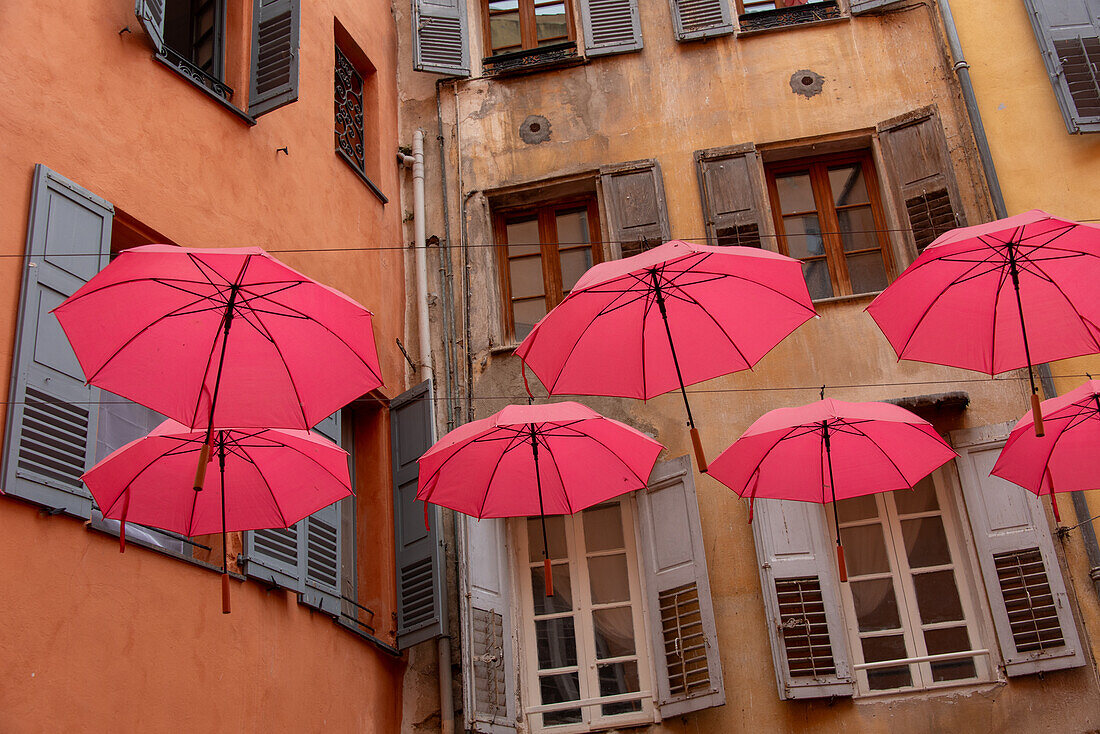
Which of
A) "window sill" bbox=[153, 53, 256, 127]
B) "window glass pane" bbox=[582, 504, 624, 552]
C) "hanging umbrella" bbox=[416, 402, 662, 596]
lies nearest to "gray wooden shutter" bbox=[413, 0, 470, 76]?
"window sill" bbox=[153, 53, 256, 127]

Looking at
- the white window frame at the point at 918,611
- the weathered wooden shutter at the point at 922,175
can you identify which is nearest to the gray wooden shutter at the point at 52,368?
the white window frame at the point at 918,611

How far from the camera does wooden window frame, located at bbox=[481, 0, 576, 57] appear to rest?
11.0 m

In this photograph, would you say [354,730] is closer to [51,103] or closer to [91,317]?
[91,317]

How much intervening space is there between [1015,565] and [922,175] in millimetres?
3119

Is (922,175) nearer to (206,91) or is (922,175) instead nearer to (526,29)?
(526,29)

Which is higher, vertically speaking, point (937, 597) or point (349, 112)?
point (349, 112)

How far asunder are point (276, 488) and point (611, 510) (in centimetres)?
303

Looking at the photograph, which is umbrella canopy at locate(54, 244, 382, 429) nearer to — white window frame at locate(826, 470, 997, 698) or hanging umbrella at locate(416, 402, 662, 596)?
hanging umbrella at locate(416, 402, 662, 596)

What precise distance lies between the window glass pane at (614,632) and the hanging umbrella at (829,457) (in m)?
1.67

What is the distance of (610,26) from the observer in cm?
1059

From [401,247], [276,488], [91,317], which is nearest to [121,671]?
[276,488]

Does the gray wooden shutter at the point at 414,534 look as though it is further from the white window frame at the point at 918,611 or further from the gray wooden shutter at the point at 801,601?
the white window frame at the point at 918,611

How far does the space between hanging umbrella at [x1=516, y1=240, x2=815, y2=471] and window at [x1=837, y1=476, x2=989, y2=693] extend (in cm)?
234

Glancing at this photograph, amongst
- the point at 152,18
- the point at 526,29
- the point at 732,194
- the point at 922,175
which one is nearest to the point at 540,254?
the point at 732,194
